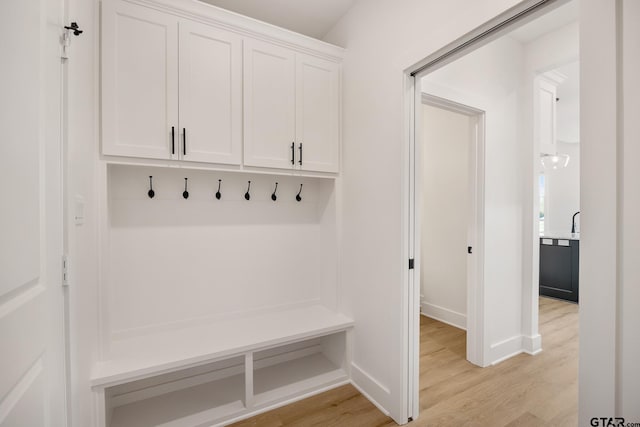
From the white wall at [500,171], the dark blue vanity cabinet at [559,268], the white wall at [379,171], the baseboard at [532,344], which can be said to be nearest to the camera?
the white wall at [379,171]

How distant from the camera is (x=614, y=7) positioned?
893 millimetres

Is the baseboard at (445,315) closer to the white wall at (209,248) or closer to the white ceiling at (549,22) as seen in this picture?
the white wall at (209,248)

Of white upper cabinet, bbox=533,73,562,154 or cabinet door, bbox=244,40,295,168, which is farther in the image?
white upper cabinet, bbox=533,73,562,154

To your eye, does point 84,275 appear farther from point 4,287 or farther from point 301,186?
point 301,186

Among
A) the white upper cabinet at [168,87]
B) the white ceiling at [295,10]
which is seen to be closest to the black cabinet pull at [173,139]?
the white upper cabinet at [168,87]

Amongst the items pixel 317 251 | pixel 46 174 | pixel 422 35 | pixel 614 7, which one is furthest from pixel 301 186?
pixel 614 7

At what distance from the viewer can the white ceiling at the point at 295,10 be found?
84.0 inches

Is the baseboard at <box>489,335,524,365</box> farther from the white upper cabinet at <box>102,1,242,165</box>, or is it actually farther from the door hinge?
the door hinge

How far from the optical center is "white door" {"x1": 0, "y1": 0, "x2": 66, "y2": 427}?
2.01ft

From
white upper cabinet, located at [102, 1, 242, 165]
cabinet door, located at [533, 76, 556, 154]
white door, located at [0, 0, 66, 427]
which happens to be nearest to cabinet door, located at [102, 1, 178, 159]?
white upper cabinet, located at [102, 1, 242, 165]

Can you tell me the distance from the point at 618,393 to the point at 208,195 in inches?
90.6

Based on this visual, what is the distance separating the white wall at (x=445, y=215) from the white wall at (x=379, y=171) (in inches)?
62.9

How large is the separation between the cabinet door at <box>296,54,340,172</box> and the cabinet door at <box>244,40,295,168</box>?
2.8 inches

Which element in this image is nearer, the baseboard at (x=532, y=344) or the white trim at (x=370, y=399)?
the white trim at (x=370, y=399)
